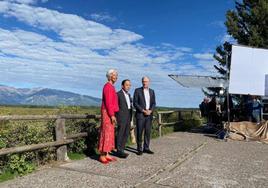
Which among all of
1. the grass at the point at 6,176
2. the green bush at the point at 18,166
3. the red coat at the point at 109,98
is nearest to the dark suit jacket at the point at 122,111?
the red coat at the point at 109,98

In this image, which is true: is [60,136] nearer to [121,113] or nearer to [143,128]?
[121,113]

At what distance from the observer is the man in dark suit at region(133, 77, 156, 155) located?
912 centimetres

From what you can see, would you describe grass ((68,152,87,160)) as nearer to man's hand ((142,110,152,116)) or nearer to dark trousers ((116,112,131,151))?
dark trousers ((116,112,131,151))

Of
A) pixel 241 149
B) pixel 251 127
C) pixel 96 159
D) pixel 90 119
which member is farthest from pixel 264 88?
pixel 96 159

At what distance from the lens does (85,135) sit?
29.6ft

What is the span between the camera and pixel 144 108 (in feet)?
30.1

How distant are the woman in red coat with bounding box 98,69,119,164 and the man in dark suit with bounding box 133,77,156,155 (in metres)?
1.23

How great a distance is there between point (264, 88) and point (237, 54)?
1.50 meters

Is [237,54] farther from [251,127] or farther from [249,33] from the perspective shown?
[249,33]

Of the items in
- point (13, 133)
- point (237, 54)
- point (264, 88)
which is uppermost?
point (237, 54)

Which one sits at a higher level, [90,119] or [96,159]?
[90,119]

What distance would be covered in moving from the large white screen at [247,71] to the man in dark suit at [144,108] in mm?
4498

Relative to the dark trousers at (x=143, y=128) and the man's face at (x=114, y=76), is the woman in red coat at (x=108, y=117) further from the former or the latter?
the dark trousers at (x=143, y=128)

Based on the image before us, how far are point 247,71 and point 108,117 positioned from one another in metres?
6.76
